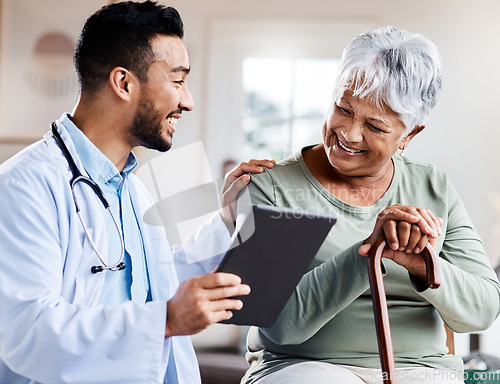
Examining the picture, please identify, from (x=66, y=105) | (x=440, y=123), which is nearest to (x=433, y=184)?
(x=440, y=123)

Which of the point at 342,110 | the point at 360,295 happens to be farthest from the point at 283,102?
the point at 360,295

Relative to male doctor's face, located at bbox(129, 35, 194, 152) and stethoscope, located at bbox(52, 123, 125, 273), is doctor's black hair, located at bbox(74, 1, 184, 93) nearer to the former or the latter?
male doctor's face, located at bbox(129, 35, 194, 152)

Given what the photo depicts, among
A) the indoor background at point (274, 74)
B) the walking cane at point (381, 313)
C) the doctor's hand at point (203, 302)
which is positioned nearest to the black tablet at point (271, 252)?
the doctor's hand at point (203, 302)

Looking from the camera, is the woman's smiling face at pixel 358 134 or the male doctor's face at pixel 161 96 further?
the woman's smiling face at pixel 358 134

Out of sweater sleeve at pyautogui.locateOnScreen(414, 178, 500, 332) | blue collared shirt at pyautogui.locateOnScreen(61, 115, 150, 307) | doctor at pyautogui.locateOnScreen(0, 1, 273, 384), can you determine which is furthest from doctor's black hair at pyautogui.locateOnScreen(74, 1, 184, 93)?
sweater sleeve at pyautogui.locateOnScreen(414, 178, 500, 332)

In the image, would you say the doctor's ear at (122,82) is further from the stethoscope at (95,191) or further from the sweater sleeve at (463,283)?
the sweater sleeve at (463,283)

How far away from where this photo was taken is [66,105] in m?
3.96

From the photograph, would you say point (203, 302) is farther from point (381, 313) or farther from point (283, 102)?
point (283, 102)

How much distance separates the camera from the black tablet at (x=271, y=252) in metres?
1.09

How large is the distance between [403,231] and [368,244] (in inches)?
2.9

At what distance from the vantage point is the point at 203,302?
1.11m

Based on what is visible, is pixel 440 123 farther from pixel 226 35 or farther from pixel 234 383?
pixel 234 383

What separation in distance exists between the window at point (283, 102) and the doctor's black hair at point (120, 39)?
2.57m

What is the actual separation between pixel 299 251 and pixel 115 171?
45 centimetres
